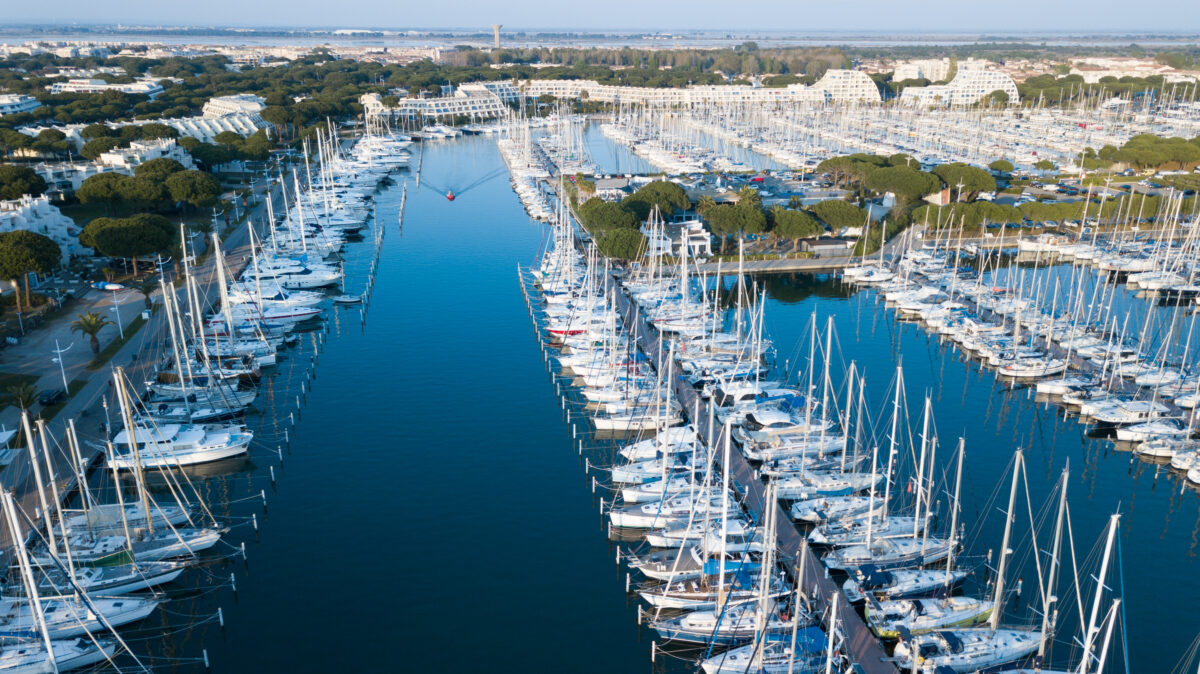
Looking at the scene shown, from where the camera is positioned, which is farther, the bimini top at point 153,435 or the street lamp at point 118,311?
the street lamp at point 118,311

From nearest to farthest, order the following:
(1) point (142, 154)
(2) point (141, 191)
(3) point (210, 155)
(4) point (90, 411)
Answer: (4) point (90, 411) < (2) point (141, 191) < (1) point (142, 154) < (3) point (210, 155)

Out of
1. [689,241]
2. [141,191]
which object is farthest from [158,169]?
[689,241]

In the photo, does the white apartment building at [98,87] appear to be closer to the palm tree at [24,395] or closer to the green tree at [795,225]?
the green tree at [795,225]

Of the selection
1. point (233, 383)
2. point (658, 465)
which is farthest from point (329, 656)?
point (233, 383)

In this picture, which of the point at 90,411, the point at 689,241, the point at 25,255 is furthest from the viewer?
the point at 689,241

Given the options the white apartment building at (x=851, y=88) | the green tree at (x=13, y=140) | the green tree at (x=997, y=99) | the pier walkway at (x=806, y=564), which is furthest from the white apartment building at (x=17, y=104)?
the green tree at (x=997, y=99)

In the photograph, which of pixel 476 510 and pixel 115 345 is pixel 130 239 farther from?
pixel 476 510

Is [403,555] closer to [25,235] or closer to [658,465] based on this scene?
[658,465]
